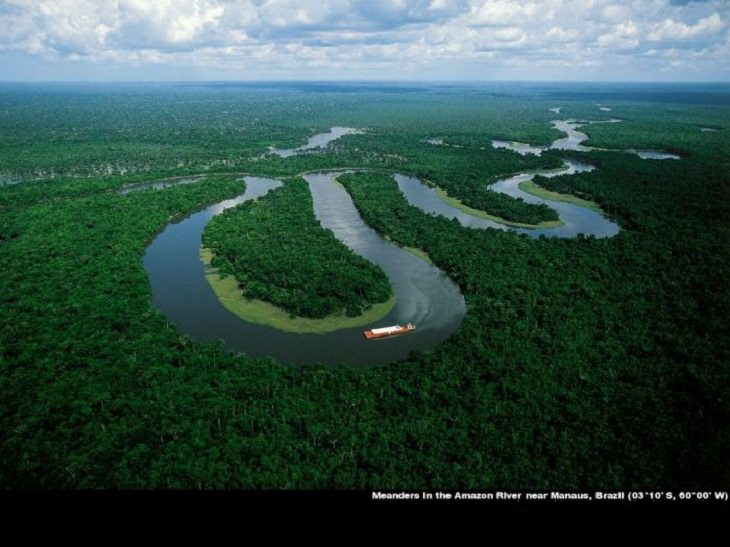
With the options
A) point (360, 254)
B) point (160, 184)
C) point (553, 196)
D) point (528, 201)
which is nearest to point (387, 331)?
point (360, 254)

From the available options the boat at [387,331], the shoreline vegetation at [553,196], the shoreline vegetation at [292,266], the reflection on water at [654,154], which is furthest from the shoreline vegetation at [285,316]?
the reflection on water at [654,154]

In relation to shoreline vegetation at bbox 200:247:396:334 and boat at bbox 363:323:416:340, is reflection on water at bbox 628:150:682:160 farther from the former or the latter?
boat at bbox 363:323:416:340

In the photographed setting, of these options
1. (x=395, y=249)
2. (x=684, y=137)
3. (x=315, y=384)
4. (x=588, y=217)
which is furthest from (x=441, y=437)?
(x=684, y=137)

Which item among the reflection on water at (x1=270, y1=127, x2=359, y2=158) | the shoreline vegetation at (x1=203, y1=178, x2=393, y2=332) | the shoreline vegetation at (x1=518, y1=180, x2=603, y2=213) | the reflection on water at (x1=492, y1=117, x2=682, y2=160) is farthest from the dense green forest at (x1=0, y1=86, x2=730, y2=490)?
the reflection on water at (x1=270, y1=127, x2=359, y2=158)

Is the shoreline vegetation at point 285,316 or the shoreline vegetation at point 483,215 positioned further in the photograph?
the shoreline vegetation at point 483,215

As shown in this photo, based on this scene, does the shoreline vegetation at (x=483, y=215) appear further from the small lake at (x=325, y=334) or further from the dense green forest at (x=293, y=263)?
the dense green forest at (x=293, y=263)

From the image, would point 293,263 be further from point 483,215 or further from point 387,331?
point 483,215

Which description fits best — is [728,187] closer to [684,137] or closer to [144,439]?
[684,137]
